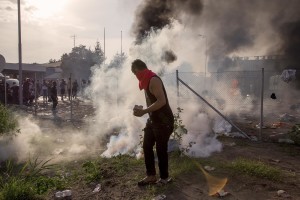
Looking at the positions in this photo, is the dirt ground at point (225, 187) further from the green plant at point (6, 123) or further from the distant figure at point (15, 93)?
the distant figure at point (15, 93)

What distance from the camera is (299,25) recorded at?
61.8ft

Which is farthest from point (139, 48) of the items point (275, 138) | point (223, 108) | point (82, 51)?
point (82, 51)

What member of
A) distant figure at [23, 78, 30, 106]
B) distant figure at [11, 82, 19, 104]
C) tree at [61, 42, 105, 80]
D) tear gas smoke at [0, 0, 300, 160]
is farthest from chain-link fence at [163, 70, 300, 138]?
tree at [61, 42, 105, 80]

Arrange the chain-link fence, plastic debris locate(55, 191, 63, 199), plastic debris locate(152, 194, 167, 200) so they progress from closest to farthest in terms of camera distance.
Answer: plastic debris locate(152, 194, 167, 200) < plastic debris locate(55, 191, 63, 199) < the chain-link fence

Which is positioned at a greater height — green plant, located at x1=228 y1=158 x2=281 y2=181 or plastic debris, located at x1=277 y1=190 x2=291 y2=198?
green plant, located at x1=228 y1=158 x2=281 y2=181

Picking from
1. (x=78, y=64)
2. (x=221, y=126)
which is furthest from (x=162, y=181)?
(x=78, y=64)

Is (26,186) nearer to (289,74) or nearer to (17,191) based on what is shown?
(17,191)

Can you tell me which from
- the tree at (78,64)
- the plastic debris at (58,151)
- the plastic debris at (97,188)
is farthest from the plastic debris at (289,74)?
the tree at (78,64)

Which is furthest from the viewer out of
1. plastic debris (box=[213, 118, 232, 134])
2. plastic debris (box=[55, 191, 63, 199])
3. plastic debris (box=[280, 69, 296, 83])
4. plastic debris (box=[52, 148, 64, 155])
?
plastic debris (box=[280, 69, 296, 83])

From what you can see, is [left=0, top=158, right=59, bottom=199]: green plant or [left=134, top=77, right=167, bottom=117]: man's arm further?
[left=134, top=77, right=167, bottom=117]: man's arm

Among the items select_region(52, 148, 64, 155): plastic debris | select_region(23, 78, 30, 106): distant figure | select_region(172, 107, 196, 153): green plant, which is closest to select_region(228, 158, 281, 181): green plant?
select_region(172, 107, 196, 153): green plant

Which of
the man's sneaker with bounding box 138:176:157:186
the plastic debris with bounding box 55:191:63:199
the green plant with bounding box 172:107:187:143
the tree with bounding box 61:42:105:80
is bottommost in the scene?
the plastic debris with bounding box 55:191:63:199

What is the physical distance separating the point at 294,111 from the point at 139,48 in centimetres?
867

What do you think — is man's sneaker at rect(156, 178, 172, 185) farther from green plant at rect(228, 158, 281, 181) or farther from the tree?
the tree
